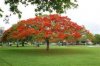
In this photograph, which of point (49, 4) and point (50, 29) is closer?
point (49, 4)

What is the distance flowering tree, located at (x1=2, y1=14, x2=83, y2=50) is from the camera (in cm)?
3784

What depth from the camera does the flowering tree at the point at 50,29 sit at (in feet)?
124

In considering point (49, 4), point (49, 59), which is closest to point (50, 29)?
point (49, 59)

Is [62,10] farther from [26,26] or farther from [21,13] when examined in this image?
[26,26]

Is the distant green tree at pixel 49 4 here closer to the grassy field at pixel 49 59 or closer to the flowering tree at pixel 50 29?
the grassy field at pixel 49 59

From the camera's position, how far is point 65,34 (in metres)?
38.4

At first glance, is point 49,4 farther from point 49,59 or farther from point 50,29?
point 50,29

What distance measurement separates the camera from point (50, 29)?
38719mm

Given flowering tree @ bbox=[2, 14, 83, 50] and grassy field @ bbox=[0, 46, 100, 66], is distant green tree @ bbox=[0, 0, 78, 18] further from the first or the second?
flowering tree @ bbox=[2, 14, 83, 50]

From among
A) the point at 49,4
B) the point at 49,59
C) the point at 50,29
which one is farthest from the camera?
the point at 50,29

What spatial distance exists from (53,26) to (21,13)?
81.9 ft

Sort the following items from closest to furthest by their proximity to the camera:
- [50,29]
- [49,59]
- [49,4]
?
[49,4] → [49,59] → [50,29]

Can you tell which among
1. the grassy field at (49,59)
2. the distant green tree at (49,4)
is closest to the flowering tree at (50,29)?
the grassy field at (49,59)

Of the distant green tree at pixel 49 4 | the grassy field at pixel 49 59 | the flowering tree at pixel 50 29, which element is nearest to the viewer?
the distant green tree at pixel 49 4
